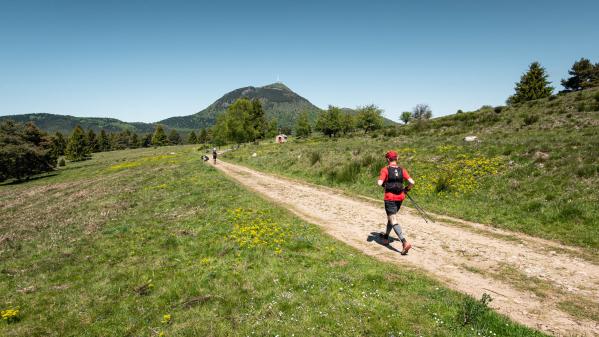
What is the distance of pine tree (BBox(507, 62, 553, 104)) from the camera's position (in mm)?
69500

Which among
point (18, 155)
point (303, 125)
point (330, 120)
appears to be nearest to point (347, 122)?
point (330, 120)

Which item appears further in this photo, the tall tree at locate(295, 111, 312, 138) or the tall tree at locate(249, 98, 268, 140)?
the tall tree at locate(295, 111, 312, 138)

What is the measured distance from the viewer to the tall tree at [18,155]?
61656 millimetres

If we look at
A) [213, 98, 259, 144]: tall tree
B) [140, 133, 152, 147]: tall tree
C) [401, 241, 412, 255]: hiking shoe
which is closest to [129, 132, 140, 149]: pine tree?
[140, 133, 152, 147]: tall tree

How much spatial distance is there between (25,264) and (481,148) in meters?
28.1

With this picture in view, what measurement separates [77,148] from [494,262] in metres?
136

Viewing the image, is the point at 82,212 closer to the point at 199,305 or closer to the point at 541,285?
the point at 199,305

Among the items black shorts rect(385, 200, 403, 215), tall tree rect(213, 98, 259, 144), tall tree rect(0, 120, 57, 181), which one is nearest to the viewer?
black shorts rect(385, 200, 403, 215)

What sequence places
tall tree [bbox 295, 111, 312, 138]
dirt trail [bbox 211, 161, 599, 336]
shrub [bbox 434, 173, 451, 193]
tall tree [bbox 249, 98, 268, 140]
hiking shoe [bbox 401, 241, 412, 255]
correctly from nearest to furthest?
dirt trail [bbox 211, 161, 599, 336] → hiking shoe [bbox 401, 241, 412, 255] → shrub [bbox 434, 173, 451, 193] → tall tree [bbox 249, 98, 268, 140] → tall tree [bbox 295, 111, 312, 138]

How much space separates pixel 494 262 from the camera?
9352 mm

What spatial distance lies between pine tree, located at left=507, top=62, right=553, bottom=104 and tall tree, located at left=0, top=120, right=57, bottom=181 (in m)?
112

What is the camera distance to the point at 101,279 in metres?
10.0

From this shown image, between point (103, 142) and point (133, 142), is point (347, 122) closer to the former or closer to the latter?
point (103, 142)

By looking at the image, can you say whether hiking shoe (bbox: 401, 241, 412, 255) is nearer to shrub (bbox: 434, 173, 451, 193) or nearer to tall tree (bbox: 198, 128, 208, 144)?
shrub (bbox: 434, 173, 451, 193)
